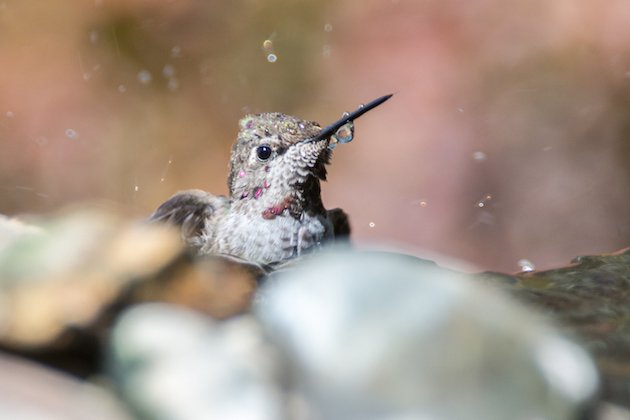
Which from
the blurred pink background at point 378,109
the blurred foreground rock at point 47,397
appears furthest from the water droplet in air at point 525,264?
the blurred foreground rock at point 47,397

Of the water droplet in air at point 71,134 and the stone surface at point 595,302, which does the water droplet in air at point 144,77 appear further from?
the stone surface at point 595,302

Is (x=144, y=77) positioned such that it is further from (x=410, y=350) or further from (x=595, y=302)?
(x=410, y=350)

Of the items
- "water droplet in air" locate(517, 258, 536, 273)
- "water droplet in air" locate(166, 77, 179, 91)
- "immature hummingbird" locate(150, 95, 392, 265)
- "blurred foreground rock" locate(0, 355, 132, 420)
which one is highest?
"water droplet in air" locate(166, 77, 179, 91)

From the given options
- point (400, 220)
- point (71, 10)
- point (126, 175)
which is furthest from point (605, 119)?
point (71, 10)

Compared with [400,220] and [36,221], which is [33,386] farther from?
[400,220]

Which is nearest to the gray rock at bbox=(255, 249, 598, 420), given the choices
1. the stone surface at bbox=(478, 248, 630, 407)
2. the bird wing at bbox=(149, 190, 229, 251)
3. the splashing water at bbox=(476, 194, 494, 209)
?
the stone surface at bbox=(478, 248, 630, 407)

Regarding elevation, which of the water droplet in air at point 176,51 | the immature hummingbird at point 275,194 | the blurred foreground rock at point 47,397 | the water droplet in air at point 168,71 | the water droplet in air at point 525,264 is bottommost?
the blurred foreground rock at point 47,397

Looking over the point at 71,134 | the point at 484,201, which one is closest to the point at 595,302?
the point at 484,201

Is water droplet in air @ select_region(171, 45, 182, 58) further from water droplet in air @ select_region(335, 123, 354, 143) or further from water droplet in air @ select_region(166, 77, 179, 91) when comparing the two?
water droplet in air @ select_region(335, 123, 354, 143)
